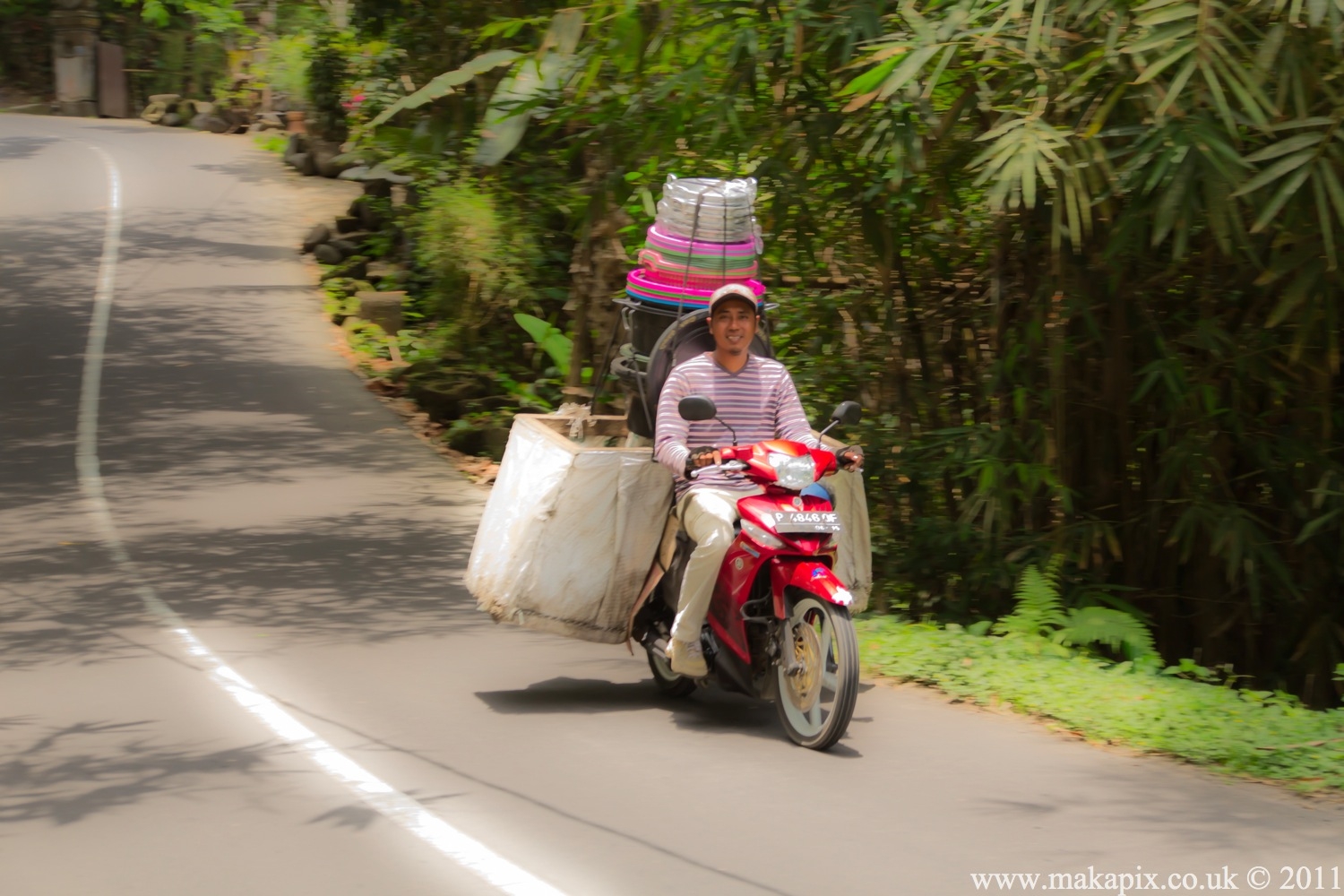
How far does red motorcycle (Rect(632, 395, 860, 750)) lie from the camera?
20.8 feet

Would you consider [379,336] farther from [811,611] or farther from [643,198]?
[811,611]

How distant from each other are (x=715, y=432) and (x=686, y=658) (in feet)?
3.45

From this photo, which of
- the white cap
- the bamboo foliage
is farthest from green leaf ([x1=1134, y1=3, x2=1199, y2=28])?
the white cap

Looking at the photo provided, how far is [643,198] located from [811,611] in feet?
17.3

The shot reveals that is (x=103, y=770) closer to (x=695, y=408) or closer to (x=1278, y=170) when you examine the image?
(x=695, y=408)

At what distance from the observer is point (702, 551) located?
6.68 meters

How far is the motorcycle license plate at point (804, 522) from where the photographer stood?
6453mm

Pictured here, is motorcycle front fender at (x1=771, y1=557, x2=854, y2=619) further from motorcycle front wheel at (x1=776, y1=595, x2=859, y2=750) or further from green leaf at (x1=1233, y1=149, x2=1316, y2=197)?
green leaf at (x1=1233, y1=149, x2=1316, y2=197)

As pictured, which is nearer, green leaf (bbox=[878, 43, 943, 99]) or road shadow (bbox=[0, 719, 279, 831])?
road shadow (bbox=[0, 719, 279, 831])

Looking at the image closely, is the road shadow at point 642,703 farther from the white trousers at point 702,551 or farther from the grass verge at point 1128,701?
the grass verge at point 1128,701

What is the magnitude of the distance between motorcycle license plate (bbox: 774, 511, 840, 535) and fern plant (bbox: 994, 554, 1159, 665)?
214cm

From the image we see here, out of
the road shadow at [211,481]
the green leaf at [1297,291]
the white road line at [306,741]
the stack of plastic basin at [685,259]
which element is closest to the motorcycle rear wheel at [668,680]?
the stack of plastic basin at [685,259]

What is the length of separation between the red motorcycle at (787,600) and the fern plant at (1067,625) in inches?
77.8

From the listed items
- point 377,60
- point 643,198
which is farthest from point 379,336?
point 643,198
